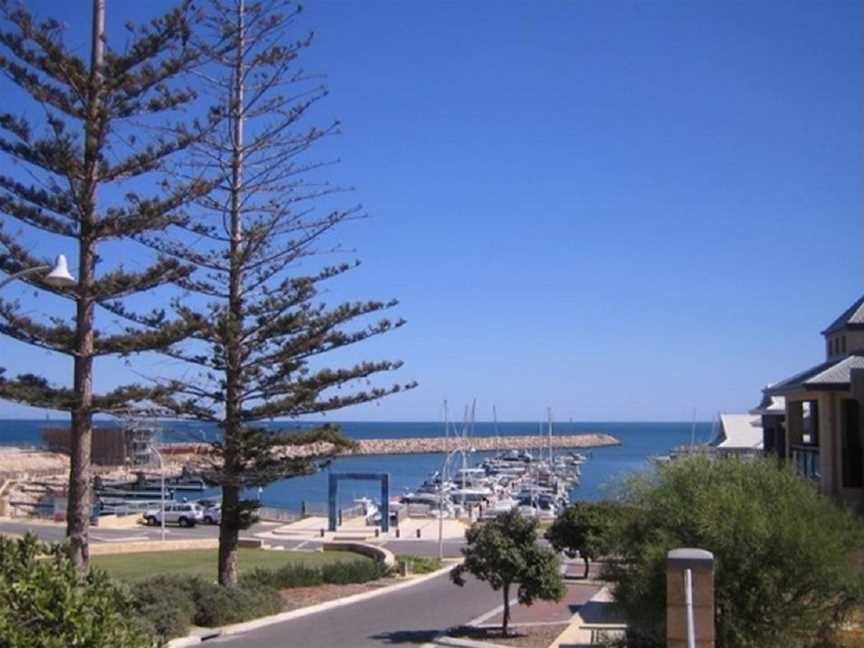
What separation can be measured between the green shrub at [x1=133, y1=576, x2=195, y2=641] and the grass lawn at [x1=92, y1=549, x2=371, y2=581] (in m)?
4.81

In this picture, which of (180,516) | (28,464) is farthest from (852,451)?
(28,464)

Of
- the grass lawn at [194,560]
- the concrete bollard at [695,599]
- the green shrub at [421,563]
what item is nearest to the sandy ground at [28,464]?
the grass lawn at [194,560]

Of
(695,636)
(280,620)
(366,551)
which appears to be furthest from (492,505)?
(695,636)

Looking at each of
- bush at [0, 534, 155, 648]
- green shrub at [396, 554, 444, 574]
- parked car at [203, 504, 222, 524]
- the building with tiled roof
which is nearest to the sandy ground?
parked car at [203, 504, 222, 524]

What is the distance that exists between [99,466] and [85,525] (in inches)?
2790

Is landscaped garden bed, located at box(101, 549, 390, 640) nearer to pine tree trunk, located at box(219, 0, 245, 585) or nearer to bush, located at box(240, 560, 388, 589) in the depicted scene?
bush, located at box(240, 560, 388, 589)

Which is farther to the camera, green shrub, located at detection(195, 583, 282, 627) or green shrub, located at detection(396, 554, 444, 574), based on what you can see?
green shrub, located at detection(396, 554, 444, 574)

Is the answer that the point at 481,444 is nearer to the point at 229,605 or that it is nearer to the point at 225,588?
the point at 225,588

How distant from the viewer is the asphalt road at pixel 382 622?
1761cm

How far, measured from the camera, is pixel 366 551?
33.9m

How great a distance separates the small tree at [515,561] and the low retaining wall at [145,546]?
16.7 meters

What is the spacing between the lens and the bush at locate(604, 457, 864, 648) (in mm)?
12906

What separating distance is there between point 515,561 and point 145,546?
63.5 feet

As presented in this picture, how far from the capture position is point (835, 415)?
19.9 metres
